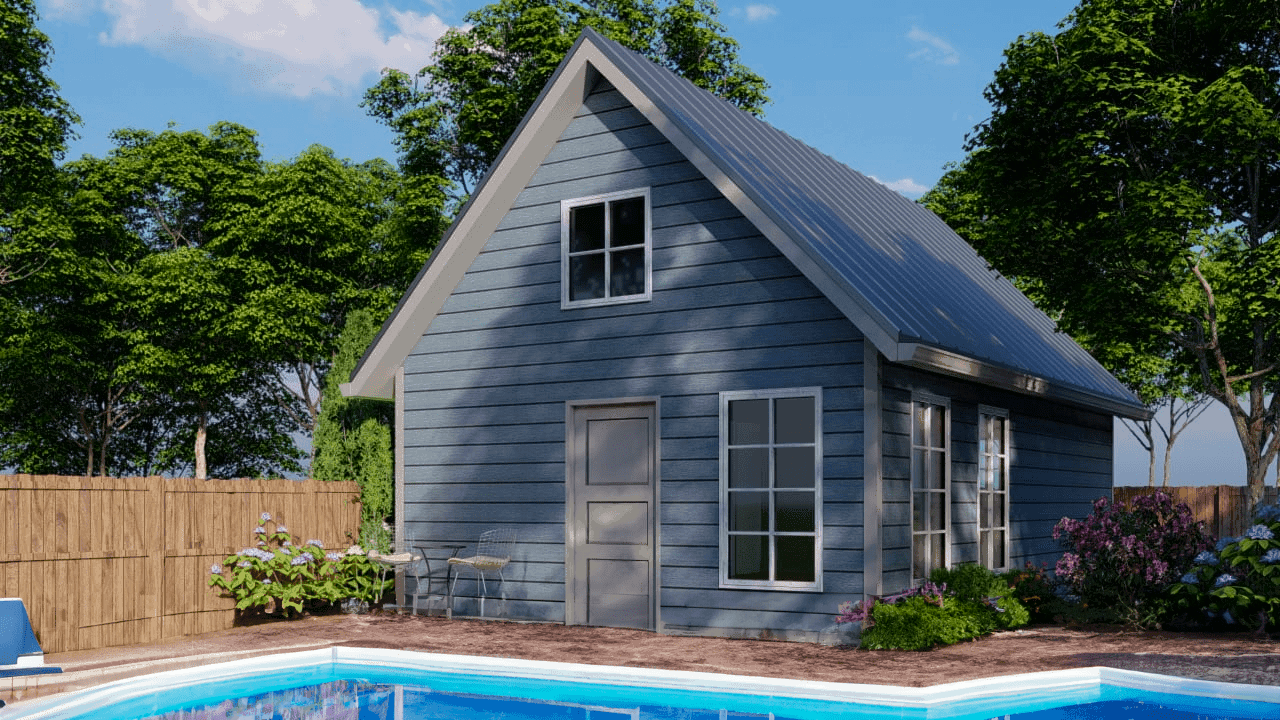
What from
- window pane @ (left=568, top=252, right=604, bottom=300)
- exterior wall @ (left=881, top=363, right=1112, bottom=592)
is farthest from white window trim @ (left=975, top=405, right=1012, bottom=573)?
window pane @ (left=568, top=252, right=604, bottom=300)

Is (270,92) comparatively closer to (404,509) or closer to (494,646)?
(404,509)

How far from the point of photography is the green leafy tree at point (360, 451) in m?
15.4

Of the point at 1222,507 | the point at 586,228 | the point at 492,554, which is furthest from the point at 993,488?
the point at 1222,507

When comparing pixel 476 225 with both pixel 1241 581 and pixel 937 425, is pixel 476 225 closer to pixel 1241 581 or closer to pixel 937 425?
pixel 937 425

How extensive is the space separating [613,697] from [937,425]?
5312 mm

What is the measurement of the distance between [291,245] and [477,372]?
24.0 metres

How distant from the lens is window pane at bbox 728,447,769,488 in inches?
464

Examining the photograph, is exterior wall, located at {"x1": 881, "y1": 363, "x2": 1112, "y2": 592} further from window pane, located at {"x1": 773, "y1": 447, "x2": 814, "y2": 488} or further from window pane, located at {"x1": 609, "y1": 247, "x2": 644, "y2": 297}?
window pane, located at {"x1": 609, "y1": 247, "x2": 644, "y2": 297}

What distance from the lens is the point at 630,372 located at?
501 inches

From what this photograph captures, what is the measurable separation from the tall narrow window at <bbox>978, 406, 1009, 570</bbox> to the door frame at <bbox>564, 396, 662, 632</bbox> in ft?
12.7

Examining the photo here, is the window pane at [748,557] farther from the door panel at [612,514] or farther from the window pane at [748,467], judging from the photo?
the door panel at [612,514]

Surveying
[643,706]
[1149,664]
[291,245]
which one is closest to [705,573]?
[643,706]

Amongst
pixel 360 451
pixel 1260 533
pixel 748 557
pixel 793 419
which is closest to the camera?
pixel 1260 533

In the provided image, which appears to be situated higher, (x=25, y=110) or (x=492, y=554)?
(x=25, y=110)
